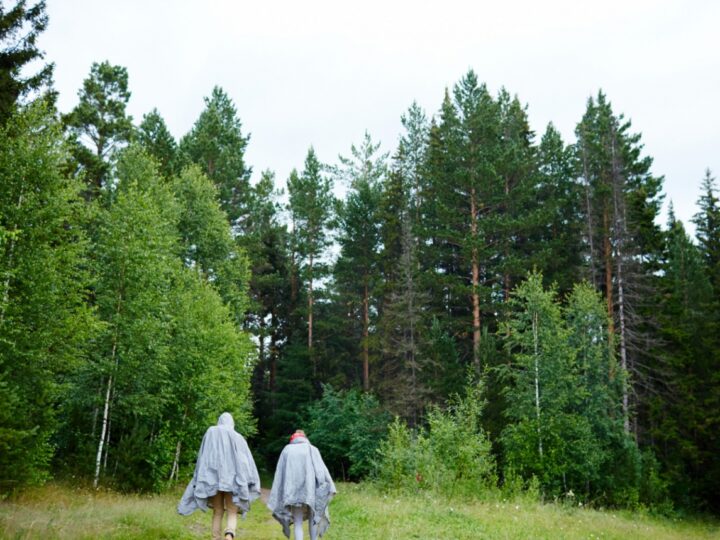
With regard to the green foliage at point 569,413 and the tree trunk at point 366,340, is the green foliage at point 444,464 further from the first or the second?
the tree trunk at point 366,340

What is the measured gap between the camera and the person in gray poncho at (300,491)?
30.0ft

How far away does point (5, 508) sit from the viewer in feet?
35.5

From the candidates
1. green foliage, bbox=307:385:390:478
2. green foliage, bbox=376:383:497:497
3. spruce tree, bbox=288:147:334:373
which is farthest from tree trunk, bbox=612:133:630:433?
spruce tree, bbox=288:147:334:373

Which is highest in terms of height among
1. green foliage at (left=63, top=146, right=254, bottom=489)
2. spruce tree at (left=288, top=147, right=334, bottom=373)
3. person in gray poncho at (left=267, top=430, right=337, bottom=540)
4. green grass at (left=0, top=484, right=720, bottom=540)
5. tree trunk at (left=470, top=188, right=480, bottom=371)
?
spruce tree at (left=288, top=147, right=334, bottom=373)

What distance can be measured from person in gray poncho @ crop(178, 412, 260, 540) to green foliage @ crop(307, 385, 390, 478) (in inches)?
892

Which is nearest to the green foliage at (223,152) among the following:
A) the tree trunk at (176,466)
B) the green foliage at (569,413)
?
the tree trunk at (176,466)

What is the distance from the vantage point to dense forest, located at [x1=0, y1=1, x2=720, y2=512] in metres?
15.4

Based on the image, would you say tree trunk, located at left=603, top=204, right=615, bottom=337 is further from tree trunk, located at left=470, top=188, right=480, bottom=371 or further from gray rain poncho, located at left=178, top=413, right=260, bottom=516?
gray rain poncho, located at left=178, top=413, right=260, bottom=516

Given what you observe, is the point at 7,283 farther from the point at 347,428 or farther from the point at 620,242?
the point at 620,242

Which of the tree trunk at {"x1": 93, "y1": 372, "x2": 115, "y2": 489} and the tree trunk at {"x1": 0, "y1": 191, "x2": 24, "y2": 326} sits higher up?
the tree trunk at {"x1": 0, "y1": 191, "x2": 24, "y2": 326}

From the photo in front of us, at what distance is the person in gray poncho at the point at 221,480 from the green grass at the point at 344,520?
1.38m

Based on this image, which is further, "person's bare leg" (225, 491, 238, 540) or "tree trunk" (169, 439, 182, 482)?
"tree trunk" (169, 439, 182, 482)

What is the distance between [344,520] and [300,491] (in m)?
5.03

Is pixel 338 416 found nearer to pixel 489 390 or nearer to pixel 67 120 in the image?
pixel 489 390
